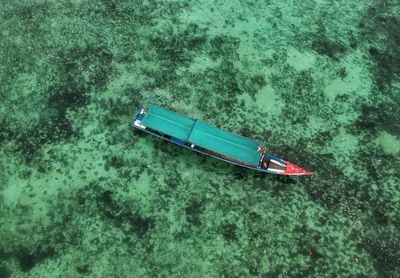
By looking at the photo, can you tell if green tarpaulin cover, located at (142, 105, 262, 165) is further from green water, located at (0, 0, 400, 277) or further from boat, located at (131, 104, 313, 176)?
green water, located at (0, 0, 400, 277)

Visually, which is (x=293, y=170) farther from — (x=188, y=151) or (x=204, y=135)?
(x=188, y=151)

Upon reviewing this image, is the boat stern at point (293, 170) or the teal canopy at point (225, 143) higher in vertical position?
the teal canopy at point (225, 143)

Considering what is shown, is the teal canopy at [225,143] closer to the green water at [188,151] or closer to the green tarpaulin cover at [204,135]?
the green tarpaulin cover at [204,135]

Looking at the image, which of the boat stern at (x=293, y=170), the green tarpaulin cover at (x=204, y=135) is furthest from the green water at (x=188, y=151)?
the green tarpaulin cover at (x=204, y=135)

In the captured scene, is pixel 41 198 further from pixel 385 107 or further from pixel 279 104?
pixel 385 107

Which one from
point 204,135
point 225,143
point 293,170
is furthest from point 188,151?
point 293,170

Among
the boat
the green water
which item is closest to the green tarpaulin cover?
the boat
